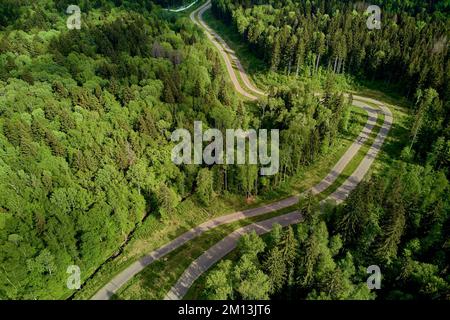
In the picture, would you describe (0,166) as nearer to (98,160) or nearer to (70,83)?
(98,160)

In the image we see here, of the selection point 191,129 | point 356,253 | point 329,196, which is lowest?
point 329,196

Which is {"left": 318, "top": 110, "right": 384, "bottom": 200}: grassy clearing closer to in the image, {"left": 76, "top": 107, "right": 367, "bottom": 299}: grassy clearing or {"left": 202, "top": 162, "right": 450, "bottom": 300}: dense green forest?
{"left": 76, "top": 107, "right": 367, "bottom": 299}: grassy clearing

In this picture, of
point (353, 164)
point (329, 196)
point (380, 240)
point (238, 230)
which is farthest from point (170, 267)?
point (353, 164)

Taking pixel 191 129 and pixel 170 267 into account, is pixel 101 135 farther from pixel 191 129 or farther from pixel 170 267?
pixel 170 267

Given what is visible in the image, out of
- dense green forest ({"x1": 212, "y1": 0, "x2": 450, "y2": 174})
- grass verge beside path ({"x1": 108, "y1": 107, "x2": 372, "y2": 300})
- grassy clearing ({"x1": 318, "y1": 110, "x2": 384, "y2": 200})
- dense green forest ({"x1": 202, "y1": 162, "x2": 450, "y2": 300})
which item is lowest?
grass verge beside path ({"x1": 108, "y1": 107, "x2": 372, "y2": 300})

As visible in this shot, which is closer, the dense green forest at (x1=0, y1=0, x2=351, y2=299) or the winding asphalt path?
the dense green forest at (x1=0, y1=0, x2=351, y2=299)

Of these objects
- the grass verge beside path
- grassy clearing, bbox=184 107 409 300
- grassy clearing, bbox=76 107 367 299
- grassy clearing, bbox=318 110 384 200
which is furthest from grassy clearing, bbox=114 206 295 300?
grassy clearing, bbox=318 110 384 200

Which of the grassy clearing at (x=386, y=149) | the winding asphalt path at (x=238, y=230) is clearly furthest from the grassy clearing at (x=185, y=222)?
the grassy clearing at (x=386, y=149)

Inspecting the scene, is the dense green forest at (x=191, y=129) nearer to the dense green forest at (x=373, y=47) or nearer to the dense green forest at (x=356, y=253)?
the dense green forest at (x=356, y=253)

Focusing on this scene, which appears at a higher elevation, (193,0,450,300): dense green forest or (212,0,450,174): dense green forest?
(212,0,450,174): dense green forest
